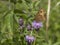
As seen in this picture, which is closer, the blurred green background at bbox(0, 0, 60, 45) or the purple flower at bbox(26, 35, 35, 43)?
the blurred green background at bbox(0, 0, 60, 45)

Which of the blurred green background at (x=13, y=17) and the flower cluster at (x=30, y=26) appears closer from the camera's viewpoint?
the blurred green background at (x=13, y=17)

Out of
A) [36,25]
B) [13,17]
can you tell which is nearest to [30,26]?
[36,25]

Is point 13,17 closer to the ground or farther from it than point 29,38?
farther from it

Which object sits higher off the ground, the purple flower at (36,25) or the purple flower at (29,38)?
the purple flower at (36,25)

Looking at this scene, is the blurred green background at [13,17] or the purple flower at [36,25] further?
the purple flower at [36,25]

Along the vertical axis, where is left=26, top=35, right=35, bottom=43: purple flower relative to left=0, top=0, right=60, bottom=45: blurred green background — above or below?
below

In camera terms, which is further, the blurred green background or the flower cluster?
the flower cluster

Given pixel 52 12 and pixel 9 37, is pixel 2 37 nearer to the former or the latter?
pixel 9 37

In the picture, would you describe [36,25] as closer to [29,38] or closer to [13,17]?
[29,38]

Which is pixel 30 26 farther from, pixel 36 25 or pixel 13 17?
pixel 13 17

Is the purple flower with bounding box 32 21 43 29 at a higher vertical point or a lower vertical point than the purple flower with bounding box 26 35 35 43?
higher

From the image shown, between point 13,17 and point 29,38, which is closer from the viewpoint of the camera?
point 13,17

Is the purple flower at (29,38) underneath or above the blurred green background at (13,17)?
underneath
